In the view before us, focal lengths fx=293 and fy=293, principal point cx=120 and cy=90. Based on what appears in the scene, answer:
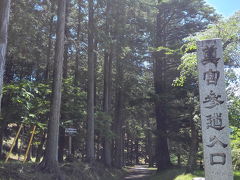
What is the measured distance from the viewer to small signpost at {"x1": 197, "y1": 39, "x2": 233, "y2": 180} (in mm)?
7289

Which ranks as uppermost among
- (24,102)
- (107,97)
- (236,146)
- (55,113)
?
(107,97)

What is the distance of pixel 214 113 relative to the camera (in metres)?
7.57

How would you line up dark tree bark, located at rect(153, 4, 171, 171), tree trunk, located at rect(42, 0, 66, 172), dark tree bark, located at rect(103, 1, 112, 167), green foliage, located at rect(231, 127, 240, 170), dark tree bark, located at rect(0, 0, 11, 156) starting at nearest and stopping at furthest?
dark tree bark, located at rect(0, 0, 11, 156)
green foliage, located at rect(231, 127, 240, 170)
tree trunk, located at rect(42, 0, 66, 172)
dark tree bark, located at rect(153, 4, 171, 171)
dark tree bark, located at rect(103, 1, 112, 167)

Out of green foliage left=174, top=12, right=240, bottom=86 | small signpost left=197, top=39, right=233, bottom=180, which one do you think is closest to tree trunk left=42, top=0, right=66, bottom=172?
green foliage left=174, top=12, right=240, bottom=86

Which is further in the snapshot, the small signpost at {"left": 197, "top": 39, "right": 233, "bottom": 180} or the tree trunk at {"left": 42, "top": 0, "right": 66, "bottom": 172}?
the tree trunk at {"left": 42, "top": 0, "right": 66, "bottom": 172}

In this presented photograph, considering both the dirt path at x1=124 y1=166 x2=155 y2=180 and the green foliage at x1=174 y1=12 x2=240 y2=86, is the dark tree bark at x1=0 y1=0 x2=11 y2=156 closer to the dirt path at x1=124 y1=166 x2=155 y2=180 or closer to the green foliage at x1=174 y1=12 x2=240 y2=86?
the green foliage at x1=174 y1=12 x2=240 y2=86

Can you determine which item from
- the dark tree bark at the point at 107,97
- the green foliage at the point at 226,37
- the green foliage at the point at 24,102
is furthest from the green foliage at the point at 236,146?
the dark tree bark at the point at 107,97

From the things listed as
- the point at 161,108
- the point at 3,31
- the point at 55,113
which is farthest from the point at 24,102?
the point at 161,108

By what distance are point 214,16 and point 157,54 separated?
556 centimetres

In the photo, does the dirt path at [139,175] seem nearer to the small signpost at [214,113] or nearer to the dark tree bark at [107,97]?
the dark tree bark at [107,97]

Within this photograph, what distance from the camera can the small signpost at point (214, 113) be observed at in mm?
7289

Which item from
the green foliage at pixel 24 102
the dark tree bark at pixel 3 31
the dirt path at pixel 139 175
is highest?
→ the dark tree bark at pixel 3 31

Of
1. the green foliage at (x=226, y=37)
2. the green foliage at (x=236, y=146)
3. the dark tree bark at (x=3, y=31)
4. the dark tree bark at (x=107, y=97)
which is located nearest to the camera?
the dark tree bark at (x=3, y=31)

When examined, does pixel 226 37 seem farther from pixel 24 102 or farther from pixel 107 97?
pixel 107 97
